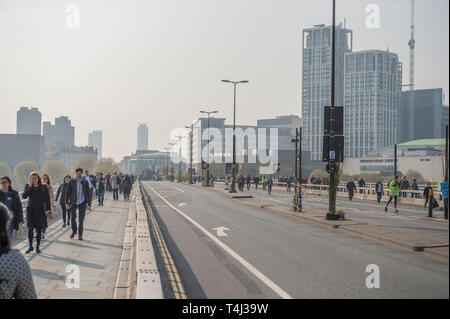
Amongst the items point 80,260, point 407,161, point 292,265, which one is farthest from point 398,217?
point 407,161

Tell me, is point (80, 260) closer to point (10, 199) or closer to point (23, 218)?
point (10, 199)

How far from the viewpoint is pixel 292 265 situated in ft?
31.9

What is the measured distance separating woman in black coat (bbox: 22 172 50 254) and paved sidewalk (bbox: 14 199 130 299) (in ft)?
1.43

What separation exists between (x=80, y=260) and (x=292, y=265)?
173 inches

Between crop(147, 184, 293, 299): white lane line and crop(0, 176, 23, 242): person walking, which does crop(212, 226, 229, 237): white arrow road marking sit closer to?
crop(147, 184, 293, 299): white lane line

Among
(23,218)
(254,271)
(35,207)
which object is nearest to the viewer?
(254,271)

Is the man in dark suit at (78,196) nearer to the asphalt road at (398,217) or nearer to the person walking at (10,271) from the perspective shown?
the asphalt road at (398,217)

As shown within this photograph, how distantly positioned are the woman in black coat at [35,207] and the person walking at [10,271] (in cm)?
818

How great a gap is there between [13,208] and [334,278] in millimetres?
6288

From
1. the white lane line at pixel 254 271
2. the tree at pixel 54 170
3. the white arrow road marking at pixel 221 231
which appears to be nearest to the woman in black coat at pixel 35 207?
the white lane line at pixel 254 271
